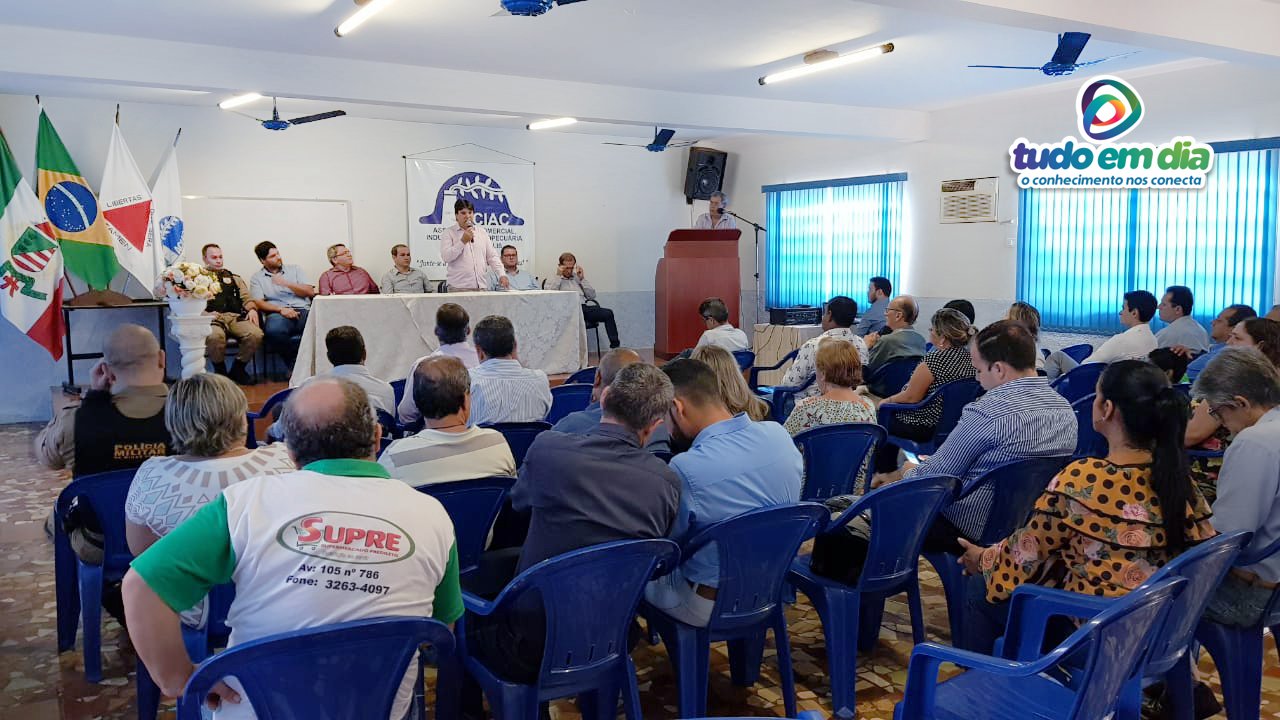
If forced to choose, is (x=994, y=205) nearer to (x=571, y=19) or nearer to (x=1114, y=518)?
(x=571, y=19)

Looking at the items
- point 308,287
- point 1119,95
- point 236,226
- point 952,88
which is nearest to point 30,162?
point 236,226

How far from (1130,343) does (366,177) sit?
754 cm

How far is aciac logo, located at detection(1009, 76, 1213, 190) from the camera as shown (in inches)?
301

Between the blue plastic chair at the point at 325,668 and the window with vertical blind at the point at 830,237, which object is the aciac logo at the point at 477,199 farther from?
the blue plastic chair at the point at 325,668

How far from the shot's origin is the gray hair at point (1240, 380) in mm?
2646

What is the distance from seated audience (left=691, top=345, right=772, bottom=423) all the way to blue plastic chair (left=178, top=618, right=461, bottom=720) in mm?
1565

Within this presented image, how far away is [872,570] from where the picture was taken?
273cm

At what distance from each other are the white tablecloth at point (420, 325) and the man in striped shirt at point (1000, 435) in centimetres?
540

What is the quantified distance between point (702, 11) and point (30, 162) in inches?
245

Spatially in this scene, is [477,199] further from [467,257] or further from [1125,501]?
[1125,501]

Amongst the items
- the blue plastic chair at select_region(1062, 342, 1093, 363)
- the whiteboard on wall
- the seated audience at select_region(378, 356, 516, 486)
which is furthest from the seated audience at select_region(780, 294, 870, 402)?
the whiteboard on wall

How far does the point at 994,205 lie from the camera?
9.02m

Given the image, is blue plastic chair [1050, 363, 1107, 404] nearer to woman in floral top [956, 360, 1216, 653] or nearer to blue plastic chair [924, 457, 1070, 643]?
blue plastic chair [924, 457, 1070, 643]

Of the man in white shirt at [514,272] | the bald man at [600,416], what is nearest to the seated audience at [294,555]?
the bald man at [600,416]
